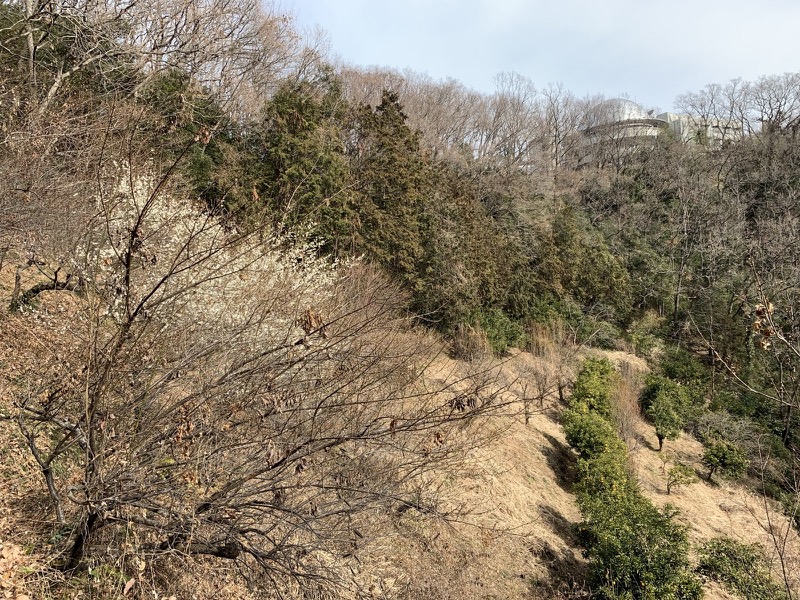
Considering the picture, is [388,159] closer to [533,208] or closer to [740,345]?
[533,208]

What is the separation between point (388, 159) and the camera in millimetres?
13773

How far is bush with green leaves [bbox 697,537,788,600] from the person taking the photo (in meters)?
5.24

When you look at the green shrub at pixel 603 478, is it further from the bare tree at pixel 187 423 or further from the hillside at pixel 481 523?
the bare tree at pixel 187 423

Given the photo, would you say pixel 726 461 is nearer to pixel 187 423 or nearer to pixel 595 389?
pixel 595 389

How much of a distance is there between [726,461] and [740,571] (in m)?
6.21

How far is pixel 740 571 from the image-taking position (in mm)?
5449

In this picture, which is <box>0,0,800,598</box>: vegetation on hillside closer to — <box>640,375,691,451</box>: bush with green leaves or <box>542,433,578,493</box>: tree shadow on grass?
<box>640,375,691,451</box>: bush with green leaves

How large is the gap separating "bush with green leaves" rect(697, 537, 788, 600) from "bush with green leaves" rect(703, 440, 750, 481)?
545 cm

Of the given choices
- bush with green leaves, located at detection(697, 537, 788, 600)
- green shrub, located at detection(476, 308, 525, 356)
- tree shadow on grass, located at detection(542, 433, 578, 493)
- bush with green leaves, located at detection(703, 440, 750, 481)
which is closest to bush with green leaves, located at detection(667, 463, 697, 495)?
bush with green leaves, located at detection(703, 440, 750, 481)

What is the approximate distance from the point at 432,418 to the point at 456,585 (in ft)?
13.0

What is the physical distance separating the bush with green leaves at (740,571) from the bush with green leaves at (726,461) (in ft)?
17.9

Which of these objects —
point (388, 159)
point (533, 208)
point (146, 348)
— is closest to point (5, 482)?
point (146, 348)

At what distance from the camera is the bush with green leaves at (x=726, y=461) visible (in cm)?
1066

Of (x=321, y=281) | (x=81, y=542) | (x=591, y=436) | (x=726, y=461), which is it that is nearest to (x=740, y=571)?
(x=591, y=436)
